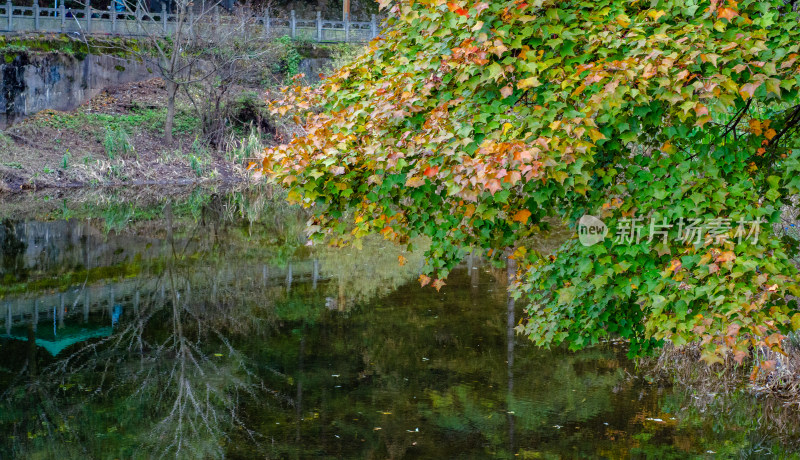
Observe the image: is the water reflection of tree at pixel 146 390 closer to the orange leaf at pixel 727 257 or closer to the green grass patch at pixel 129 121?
the orange leaf at pixel 727 257

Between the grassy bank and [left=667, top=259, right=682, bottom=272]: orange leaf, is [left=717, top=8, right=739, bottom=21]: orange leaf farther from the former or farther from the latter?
the grassy bank

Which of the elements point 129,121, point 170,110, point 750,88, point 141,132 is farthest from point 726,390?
point 129,121

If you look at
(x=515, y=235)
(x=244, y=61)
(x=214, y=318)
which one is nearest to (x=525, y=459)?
(x=515, y=235)

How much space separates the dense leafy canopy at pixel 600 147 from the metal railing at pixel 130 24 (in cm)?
2444

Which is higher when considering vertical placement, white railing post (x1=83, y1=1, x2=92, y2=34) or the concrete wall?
white railing post (x1=83, y1=1, x2=92, y2=34)

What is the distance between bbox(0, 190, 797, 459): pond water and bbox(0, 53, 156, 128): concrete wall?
1496cm

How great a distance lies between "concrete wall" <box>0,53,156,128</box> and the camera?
28.0 metres

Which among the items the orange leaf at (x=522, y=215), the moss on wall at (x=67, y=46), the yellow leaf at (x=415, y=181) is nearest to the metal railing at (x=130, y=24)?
the moss on wall at (x=67, y=46)

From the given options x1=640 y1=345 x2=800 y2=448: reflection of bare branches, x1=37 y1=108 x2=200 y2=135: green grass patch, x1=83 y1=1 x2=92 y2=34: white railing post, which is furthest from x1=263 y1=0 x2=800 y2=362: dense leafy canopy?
x1=83 y1=1 x2=92 y2=34: white railing post

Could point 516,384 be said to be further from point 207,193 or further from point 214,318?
point 207,193

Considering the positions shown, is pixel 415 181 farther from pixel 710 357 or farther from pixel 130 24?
pixel 130 24

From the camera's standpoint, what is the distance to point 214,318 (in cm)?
1162

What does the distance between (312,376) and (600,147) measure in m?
5.10

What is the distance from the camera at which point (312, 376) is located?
911 cm
